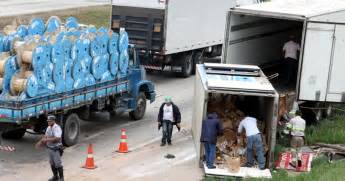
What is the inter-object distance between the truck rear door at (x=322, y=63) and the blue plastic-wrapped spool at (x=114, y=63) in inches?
194

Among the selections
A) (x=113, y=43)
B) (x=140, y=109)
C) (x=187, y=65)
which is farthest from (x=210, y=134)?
(x=187, y=65)

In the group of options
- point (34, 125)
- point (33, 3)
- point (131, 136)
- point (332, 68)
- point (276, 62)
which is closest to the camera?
point (34, 125)

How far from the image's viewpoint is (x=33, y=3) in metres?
46.1

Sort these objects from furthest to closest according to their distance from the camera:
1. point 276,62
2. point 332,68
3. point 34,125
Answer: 1. point 276,62
2. point 332,68
3. point 34,125

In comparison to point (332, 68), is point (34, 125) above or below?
below

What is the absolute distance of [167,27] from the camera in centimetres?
2558

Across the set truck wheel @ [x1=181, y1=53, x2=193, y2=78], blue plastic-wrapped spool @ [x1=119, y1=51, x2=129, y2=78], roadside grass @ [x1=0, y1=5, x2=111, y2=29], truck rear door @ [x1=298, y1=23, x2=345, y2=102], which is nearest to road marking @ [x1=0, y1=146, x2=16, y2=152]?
blue plastic-wrapped spool @ [x1=119, y1=51, x2=129, y2=78]

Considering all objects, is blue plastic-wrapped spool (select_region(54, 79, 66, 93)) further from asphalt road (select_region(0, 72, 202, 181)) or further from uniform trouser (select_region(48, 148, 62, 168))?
uniform trouser (select_region(48, 148, 62, 168))

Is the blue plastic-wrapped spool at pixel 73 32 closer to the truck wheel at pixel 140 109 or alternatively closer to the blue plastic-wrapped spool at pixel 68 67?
the blue plastic-wrapped spool at pixel 68 67

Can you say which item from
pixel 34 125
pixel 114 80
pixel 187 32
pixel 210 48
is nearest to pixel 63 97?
pixel 34 125

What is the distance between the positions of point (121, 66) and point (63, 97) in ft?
9.37

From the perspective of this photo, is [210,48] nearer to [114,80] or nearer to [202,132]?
[114,80]

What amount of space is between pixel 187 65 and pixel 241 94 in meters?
12.6

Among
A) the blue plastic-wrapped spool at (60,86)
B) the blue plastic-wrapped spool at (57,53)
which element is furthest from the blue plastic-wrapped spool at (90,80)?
the blue plastic-wrapped spool at (57,53)
